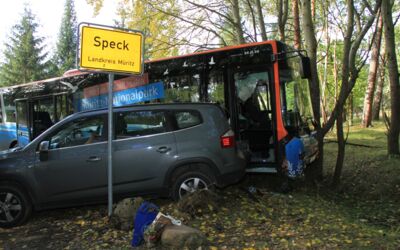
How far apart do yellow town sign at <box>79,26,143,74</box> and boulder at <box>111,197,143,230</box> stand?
189 cm

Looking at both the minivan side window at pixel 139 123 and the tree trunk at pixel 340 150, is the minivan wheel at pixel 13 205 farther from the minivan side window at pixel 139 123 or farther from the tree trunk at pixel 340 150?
the tree trunk at pixel 340 150

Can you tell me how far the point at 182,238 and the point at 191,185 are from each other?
6.24 feet

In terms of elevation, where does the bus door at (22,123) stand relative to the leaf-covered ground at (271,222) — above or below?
above

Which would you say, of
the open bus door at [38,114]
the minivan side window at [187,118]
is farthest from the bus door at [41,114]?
the minivan side window at [187,118]

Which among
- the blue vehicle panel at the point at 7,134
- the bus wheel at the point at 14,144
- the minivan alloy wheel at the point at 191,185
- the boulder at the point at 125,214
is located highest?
the blue vehicle panel at the point at 7,134

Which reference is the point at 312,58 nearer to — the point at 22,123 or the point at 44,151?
the point at 44,151

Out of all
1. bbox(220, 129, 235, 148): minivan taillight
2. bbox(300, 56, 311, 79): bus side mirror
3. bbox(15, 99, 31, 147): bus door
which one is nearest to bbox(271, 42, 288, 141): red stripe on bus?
bbox(300, 56, 311, 79): bus side mirror

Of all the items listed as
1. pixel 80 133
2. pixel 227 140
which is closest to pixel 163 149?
pixel 227 140

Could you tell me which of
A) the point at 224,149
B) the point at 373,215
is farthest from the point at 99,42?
the point at 373,215

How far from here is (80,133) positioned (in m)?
6.88

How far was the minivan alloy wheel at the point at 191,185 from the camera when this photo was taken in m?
6.78

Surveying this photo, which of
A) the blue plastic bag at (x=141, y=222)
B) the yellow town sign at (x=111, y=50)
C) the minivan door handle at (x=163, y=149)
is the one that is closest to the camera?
the blue plastic bag at (x=141, y=222)

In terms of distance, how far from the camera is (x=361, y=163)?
35.8 feet

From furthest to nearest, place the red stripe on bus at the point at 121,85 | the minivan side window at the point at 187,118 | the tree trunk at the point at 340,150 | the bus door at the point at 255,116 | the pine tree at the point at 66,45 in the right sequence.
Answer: the pine tree at the point at 66,45 < the red stripe on bus at the point at 121,85 < the bus door at the point at 255,116 < the tree trunk at the point at 340,150 < the minivan side window at the point at 187,118
